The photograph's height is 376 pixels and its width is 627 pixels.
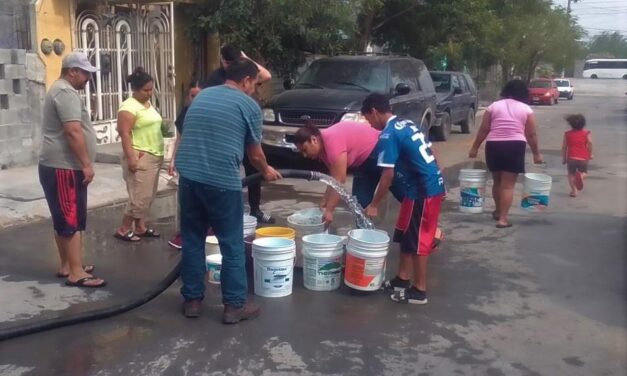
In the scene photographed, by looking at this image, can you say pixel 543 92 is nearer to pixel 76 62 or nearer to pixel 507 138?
pixel 507 138

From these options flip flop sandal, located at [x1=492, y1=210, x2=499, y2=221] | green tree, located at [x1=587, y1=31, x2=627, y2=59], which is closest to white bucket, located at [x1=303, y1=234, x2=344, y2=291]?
flip flop sandal, located at [x1=492, y1=210, x2=499, y2=221]

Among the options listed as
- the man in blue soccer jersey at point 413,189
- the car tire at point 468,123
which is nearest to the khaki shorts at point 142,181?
the man in blue soccer jersey at point 413,189

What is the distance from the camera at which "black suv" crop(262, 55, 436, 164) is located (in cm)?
1131

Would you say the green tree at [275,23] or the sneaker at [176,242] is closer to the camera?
the sneaker at [176,242]

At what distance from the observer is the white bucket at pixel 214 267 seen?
232 inches

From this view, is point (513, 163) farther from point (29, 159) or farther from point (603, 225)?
point (29, 159)

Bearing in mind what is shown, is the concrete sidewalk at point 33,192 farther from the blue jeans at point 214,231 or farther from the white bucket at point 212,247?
the blue jeans at point 214,231

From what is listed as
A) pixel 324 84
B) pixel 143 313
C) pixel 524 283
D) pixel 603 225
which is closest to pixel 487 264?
pixel 524 283

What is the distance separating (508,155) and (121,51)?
7.85 m

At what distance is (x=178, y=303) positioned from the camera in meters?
5.51

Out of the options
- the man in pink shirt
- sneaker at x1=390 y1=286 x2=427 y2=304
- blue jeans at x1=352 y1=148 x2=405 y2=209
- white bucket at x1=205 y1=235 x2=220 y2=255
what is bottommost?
sneaker at x1=390 y1=286 x2=427 y2=304

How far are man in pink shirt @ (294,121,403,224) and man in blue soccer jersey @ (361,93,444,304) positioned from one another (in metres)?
0.39

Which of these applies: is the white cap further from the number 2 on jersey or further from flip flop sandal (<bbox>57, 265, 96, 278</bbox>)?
the number 2 on jersey

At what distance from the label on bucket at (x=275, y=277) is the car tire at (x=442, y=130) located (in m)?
12.6
